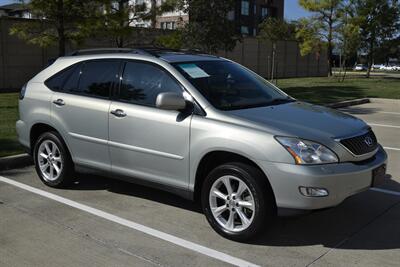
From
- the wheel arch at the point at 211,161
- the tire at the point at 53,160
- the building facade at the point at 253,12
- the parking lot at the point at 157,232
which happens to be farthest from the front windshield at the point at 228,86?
the building facade at the point at 253,12

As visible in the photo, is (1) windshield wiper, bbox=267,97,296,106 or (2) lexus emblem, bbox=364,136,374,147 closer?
(2) lexus emblem, bbox=364,136,374,147

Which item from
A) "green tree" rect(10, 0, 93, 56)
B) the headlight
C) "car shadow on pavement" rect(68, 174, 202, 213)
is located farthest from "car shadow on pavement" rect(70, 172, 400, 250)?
"green tree" rect(10, 0, 93, 56)

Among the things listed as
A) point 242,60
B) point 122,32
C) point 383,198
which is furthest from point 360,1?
point 383,198

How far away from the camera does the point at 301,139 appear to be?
416cm

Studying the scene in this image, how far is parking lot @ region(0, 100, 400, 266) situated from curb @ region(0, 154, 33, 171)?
77 centimetres

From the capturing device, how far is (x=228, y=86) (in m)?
5.13

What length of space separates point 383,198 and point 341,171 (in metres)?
1.94

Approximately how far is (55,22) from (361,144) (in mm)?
12743

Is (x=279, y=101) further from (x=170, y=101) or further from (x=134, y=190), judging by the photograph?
(x=134, y=190)

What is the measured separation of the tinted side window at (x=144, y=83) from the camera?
5020 mm

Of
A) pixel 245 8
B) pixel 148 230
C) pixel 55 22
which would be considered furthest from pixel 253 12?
pixel 148 230

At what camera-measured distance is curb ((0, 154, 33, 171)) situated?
22.5 feet

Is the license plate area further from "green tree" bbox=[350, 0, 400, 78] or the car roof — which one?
"green tree" bbox=[350, 0, 400, 78]

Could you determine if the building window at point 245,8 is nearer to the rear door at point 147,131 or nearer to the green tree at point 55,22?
the green tree at point 55,22
